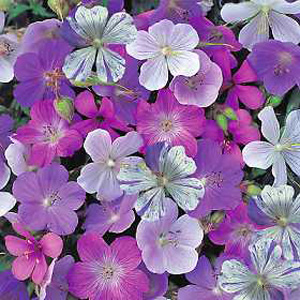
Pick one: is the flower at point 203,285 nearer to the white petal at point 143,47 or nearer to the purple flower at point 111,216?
the purple flower at point 111,216

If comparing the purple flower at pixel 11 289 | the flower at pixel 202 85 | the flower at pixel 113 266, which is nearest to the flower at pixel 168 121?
the flower at pixel 202 85

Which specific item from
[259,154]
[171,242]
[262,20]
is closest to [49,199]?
[171,242]

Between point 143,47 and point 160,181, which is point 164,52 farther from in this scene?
point 160,181

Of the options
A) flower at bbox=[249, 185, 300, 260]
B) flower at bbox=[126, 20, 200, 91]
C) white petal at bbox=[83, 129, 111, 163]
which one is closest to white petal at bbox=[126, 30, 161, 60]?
flower at bbox=[126, 20, 200, 91]

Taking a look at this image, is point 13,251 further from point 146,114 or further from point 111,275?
point 146,114

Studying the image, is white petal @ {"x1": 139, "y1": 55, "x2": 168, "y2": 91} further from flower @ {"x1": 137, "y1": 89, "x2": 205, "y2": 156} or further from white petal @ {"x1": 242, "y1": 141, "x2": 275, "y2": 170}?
white petal @ {"x1": 242, "y1": 141, "x2": 275, "y2": 170}

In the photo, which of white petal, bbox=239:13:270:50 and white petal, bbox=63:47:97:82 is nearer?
white petal, bbox=63:47:97:82
